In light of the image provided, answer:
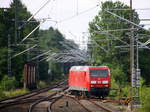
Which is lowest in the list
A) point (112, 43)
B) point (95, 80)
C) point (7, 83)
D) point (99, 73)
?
point (7, 83)

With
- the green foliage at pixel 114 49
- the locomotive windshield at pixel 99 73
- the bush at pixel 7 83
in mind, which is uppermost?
the green foliage at pixel 114 49

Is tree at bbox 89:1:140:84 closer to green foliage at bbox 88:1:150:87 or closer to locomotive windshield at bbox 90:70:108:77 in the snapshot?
green foliage at bbox 88:1:150:87

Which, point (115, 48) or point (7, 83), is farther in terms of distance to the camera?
point (115, 48)

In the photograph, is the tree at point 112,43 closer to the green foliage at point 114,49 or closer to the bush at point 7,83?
the green foliage at point 114,49

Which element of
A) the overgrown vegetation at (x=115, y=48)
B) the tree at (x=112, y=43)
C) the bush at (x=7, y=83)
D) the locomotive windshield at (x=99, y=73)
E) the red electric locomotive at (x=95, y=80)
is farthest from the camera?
the tree at (x=112, y=43)

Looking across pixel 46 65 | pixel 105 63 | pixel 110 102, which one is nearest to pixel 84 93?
pixel 110 102

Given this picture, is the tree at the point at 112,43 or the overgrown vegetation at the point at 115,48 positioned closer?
the overgrown vegetation at the point at 115,48

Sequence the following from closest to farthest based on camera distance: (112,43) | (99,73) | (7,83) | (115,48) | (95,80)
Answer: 1. (95,80)
2. (99,73)
3. (7,83)
4. (115,48)
5. (112,43)

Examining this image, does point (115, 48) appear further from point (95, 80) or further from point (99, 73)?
point (95, 80)

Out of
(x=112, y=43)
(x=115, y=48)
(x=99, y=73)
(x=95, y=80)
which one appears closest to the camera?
(x=95, y=80)

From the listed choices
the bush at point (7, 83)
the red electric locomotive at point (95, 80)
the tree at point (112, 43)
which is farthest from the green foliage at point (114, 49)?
the bush at point (7, 83)

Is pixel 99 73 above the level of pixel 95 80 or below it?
above

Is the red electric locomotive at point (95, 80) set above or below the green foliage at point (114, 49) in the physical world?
below

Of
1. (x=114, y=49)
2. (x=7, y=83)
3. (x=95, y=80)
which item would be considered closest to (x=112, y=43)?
(x=114, y=49)
